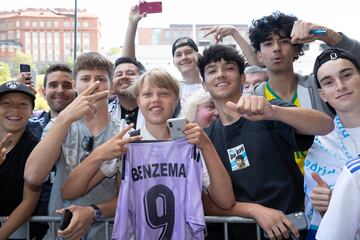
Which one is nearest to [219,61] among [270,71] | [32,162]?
[270,71]

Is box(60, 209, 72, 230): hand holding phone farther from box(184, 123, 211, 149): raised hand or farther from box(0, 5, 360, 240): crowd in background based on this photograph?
box(184, 123, 211, 149): raised hand

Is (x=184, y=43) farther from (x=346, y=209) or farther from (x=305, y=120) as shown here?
(x=346, y=209)

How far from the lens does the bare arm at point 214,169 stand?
253 cm

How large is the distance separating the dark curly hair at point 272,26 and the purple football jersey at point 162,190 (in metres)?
1.72

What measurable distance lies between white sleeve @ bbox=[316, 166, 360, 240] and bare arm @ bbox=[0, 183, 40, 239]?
6.62 feet

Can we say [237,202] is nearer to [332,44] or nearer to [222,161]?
[222,161]

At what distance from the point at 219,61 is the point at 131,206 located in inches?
55.6

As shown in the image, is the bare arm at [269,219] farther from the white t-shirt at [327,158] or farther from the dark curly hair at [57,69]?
the dark curly hair at [57,69]

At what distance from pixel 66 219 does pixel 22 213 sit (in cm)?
52

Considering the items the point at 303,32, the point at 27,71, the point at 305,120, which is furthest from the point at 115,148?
the point at 27,71

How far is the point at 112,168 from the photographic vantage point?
2.75 m

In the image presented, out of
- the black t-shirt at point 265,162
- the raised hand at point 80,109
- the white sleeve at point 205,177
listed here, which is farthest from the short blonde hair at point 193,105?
the raised hand at point 80,109

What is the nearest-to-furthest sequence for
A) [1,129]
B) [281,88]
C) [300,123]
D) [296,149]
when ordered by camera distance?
[300,123]
[296,149]
[1,129]
[281,88]

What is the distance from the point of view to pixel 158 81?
290cm
